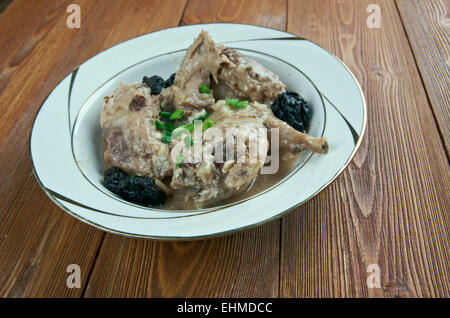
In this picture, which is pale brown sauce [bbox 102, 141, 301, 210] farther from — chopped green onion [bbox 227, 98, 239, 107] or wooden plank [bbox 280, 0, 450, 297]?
chopped green onion [bbox 227, 98, 239, 107]

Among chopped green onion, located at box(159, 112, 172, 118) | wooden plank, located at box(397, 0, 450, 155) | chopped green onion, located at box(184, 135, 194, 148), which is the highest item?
chopped green onion, located at box(184, 135, 194, 148)

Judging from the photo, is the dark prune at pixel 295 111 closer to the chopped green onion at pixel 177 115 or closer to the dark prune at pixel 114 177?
the chopped green onion at pixel 177 115

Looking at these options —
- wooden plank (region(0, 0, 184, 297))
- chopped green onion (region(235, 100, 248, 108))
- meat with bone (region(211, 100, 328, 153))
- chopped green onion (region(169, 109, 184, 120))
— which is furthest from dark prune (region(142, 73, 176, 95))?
wooden plank (region(0, 0, 184, 297))

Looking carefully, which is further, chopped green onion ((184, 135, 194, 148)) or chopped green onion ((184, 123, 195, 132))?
chopped green onion ((184, 123, 195, 132))

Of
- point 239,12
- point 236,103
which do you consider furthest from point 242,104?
point 239,12

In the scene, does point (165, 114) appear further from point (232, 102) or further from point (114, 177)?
point (114, 177)

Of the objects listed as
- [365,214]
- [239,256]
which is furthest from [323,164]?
[239,256]
